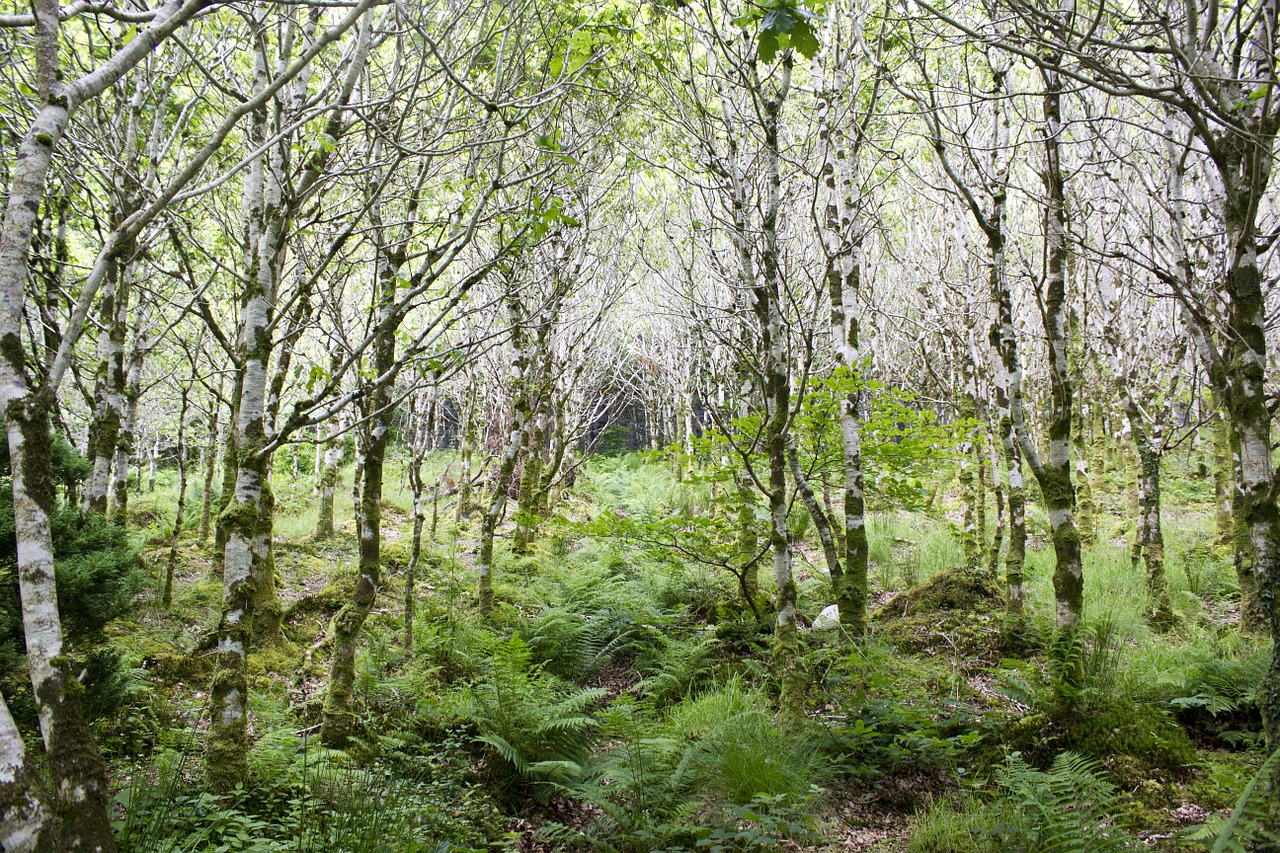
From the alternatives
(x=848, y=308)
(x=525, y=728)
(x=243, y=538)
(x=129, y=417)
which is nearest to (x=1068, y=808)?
(x=525, y=728)

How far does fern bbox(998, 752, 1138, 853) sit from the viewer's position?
8.46 ft

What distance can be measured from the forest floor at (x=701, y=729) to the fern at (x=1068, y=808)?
0.8 inches

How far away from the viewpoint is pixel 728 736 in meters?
4.03

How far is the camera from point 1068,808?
287 centimetres

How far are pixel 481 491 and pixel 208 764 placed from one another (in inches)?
547

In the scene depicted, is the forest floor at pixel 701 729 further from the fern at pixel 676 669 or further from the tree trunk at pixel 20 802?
the tree trunk at pixel 20 802

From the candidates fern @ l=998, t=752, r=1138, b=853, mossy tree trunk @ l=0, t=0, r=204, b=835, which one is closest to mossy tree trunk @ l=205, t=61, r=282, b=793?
mossy tree trunk @ l=0, t=0, r=204, b=835

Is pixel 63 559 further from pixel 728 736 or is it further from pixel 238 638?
pixel 728 736

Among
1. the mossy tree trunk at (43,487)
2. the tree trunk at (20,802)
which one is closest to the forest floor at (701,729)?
the mossy tree trunk at (43,487)

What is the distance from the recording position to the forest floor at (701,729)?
3.08 m

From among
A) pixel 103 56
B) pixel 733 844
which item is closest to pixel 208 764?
pixel 733 844

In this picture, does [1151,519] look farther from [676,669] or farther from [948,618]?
[676,669]

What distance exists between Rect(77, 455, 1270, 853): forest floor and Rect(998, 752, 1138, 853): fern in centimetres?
2

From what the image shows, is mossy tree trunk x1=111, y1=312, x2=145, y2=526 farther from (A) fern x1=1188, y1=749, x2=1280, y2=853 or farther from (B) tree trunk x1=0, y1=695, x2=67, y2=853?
(A) fern x1=1188, y1=749, x2=1280, y2=853
